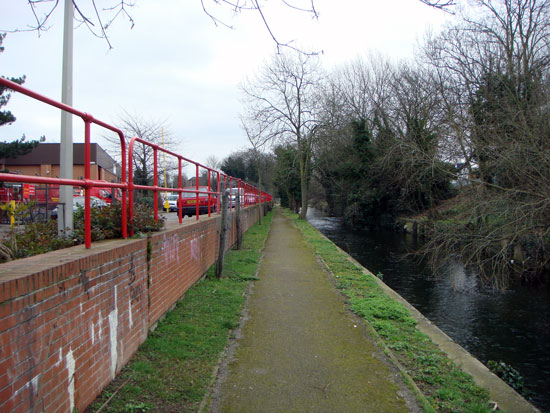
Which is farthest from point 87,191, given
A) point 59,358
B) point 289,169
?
point 289,169

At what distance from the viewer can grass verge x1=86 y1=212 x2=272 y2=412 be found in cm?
352

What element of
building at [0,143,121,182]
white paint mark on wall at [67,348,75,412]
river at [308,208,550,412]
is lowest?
river at [308,208,550,412]

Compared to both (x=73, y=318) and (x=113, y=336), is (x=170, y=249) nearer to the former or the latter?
(x=113, y=336)

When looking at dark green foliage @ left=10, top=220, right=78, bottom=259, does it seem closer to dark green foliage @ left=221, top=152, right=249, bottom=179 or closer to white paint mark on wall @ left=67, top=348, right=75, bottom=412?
white paint mark on wall @ left=67, top=348, right=75, bottom=412

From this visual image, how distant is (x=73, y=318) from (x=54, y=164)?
1711mm

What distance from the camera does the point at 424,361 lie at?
15.7 feet

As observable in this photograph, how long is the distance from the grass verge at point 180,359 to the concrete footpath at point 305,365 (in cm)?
21

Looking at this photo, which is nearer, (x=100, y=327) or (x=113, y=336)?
(x=100, y=327)

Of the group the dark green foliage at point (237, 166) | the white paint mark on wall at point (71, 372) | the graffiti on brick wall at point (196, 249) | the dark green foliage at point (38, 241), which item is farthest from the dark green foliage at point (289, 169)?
the white paint mark on wall at point (71, 372)

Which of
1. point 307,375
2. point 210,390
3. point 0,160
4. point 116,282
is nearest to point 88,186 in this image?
point 0,160

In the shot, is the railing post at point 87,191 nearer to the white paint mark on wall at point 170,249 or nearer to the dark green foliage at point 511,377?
the white paint mark on wall at point 170,249

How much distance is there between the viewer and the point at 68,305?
9.61 ft

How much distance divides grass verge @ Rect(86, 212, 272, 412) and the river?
442cm

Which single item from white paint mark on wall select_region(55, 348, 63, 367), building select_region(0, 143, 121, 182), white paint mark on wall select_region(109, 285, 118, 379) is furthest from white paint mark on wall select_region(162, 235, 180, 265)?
white paint mark on wall select_region(55, 348, 63, 367)
